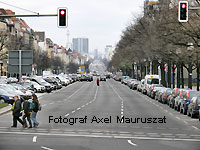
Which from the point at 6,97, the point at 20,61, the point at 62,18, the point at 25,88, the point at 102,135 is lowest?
the point at 102,135

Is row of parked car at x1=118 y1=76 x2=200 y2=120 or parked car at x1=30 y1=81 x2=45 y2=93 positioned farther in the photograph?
parked car at x1=30 y1=81 x2=45 y2=93

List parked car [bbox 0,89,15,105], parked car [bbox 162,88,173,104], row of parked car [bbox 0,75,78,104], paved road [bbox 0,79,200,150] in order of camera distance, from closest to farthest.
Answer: paved road [bbox 0,79,200,150] → parked car [bbox 0,89,15,105] → row of parked car [bbox 0,75,78,104] → parked car [bbox 162,88,173,104]

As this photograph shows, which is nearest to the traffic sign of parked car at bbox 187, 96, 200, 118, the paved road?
the paved road

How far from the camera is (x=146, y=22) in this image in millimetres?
77500

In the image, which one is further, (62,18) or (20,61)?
(20,61)

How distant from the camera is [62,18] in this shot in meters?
20.4

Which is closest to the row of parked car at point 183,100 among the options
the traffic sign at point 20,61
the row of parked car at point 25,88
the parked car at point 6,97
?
the row of parked car at point 25,88

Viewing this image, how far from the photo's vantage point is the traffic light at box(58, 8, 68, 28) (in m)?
20.4

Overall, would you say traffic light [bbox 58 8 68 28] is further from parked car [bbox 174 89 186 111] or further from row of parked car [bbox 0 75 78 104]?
parked car [bbox 174 89 186 111]

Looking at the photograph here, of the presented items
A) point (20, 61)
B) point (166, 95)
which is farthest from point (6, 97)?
point (166, 95)

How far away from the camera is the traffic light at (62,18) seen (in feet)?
66.8

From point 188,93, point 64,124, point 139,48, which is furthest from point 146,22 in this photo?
point 64,124

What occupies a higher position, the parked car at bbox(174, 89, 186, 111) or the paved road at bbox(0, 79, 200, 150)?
the parked car at bbox(174, 89, 186, 111)

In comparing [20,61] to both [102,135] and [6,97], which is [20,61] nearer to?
[6,97]
